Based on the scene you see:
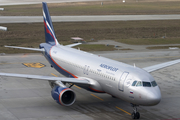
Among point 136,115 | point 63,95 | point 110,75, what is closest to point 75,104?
point 63,95

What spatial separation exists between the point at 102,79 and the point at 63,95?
3892 millimetres

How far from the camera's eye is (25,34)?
76125 millimetres

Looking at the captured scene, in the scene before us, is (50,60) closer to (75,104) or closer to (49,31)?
(49,31)

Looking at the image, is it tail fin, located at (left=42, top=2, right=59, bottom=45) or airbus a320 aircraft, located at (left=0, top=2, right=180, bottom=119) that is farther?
tail fin, located at (left=42, top=2, right=59, bottom=45)

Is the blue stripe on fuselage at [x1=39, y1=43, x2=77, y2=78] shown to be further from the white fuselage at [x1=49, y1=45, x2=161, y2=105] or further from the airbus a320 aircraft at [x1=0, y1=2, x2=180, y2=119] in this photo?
the white fuselage at [x1=49, y1=45, x2=161, y2=105]

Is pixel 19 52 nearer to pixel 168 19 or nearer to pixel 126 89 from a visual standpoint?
pixel 126 89

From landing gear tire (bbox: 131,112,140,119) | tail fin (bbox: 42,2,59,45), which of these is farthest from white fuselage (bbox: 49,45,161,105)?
tail fin (bbox: 42,2,59,45)

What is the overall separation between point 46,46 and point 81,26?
50.7 metres

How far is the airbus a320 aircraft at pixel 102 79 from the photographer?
24125 mm


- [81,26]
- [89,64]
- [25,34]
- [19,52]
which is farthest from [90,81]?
[81,26]

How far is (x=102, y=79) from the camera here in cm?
2759

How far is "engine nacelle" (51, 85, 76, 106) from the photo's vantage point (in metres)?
26.5

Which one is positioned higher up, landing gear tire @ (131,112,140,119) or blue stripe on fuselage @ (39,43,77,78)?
blue stripe on fuselage @ (39,43,77,78)

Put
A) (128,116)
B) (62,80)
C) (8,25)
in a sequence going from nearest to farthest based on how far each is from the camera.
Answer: (128,116) < (62,80) < (8,25)
